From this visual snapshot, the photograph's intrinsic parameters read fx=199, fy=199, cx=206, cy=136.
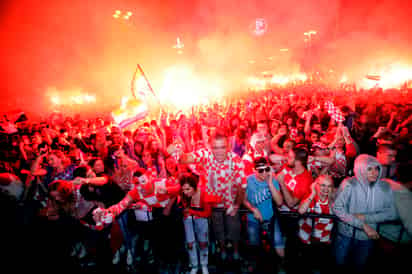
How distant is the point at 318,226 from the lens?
261 centimetres

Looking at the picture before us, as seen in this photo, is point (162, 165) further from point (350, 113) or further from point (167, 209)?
point (350, 113)

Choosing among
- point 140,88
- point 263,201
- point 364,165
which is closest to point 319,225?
point 263,201

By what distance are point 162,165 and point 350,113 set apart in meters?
6.10

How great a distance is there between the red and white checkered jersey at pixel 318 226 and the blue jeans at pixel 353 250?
0.45ft

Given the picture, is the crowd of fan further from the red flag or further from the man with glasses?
the red flag

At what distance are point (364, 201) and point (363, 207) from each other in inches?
3.0

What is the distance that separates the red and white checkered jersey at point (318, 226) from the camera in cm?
259

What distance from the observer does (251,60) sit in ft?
93.5

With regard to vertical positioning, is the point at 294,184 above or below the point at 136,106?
below

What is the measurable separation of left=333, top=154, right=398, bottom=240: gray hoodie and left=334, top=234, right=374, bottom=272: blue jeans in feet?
0.30

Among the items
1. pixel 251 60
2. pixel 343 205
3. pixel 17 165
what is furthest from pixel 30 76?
pixel 251 60

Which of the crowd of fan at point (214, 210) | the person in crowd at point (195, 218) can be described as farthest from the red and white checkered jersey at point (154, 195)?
the person in crowd at point (195, 218)

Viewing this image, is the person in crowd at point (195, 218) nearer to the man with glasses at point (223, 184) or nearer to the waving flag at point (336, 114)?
the man with glasses at point (223, 184)

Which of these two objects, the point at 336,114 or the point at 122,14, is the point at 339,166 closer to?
the point at 336,114
